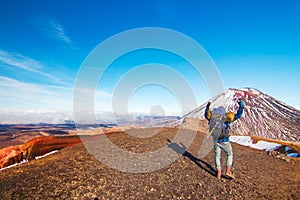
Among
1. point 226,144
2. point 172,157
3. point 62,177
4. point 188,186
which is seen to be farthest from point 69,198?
point 226,144

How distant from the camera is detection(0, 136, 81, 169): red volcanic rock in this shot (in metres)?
12.0

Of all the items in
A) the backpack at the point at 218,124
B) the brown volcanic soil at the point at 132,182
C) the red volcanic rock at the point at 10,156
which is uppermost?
the backpack at the point at 218,124

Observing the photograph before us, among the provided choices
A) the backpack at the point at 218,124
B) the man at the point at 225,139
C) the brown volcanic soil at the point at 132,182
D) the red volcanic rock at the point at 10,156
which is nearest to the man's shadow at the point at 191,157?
the brown volcanic soil at the point at 132,182

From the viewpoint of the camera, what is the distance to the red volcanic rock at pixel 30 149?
11966 mm

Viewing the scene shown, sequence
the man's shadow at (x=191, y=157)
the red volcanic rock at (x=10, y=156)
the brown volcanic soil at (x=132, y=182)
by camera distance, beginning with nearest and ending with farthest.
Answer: the brown volcanic soil at (x=132, y=182) → the man's shadow at (x=191, y=157) → the red volcanic rock at (x=10, y=156)

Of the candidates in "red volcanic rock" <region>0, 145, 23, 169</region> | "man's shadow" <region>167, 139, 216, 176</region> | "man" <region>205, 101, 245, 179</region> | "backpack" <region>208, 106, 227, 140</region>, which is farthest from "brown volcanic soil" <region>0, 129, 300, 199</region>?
"red volcanic rock" <region>0, 145, 23, 169</region>

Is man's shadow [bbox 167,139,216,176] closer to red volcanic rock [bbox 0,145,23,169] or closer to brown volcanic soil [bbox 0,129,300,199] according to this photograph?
brown volcanic soil [bbox 0,129,300,199]

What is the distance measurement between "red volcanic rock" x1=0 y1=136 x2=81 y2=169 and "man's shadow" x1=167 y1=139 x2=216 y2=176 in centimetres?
725

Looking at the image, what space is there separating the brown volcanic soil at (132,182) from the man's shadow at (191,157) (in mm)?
49

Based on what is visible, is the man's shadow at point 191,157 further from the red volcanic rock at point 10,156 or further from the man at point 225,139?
the red volcanic rock at point 10,156

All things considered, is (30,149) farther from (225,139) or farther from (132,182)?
(225,139)

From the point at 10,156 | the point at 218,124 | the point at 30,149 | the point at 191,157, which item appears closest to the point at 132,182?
the point at 218,124

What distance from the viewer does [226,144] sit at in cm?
1031

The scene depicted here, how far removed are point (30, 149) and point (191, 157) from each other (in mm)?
9418
